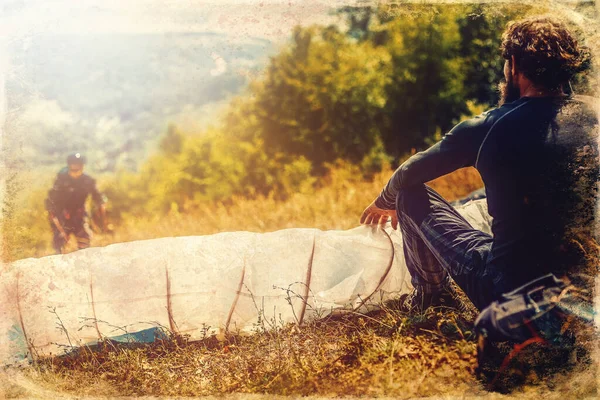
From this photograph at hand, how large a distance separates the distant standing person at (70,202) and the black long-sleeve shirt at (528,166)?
3.94 m

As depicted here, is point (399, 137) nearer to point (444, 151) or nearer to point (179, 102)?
point (179, 102)

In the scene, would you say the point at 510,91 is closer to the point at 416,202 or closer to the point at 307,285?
the point at 416,202

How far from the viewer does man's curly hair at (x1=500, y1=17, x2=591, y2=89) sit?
217 cm

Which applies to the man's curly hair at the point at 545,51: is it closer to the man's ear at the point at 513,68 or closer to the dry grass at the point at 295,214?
the man's ear at the point at 513,68

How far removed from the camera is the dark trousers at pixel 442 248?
7.60 feet

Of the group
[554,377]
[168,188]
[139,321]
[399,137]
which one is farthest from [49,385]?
[399,137]

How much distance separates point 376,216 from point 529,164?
1.11 meters

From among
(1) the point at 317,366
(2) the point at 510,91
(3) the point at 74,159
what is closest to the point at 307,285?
(1) the point at 317,366

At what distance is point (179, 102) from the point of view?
5234 millimetres

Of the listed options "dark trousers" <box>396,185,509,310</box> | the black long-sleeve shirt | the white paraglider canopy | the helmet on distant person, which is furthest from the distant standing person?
the black long-sleeve shirt

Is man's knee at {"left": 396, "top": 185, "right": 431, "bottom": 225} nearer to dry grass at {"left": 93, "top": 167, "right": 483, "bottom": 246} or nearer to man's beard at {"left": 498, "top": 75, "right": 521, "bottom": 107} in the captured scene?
man's beard at {"left": 498, "top": 75, "right": 521, "bottom": 107}

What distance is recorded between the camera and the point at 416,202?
→ 2.61 metres

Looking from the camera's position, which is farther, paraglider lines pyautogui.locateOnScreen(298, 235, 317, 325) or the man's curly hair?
paraglider lines pyautogui.locateOnScreen(298, 235, 317, 325)

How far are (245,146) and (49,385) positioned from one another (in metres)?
4.61
